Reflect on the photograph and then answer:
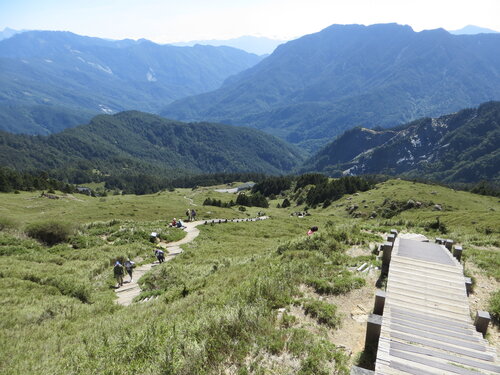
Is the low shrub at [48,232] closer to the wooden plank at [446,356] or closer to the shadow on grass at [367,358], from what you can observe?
the shadow on grass at [367,358]

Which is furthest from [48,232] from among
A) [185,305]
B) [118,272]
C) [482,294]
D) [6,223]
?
[482,294]

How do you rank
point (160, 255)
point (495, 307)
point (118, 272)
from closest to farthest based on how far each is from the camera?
1. point (495, 307)
2. point (118, 272)
3. point (160, 255)

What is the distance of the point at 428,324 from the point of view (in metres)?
9.20

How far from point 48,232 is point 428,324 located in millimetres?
31320

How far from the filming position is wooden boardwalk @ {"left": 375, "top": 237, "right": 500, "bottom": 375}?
24.1 ft

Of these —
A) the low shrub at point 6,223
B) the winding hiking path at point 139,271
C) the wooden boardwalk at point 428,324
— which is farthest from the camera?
the low shrub at point 6,223

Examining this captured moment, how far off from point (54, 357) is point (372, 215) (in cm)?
7067

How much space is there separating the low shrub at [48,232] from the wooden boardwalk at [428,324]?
2922cm

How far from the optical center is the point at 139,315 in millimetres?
13648

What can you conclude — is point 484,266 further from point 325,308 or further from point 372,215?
point 372,215

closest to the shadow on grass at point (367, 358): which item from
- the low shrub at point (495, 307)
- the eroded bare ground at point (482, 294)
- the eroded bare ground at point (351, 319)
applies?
the eroded bare ground at point (351, 319)

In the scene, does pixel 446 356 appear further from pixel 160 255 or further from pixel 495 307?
pixel 160 255

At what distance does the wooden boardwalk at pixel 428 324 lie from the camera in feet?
24.1

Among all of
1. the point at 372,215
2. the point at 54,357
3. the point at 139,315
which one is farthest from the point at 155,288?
the point at 372,215
